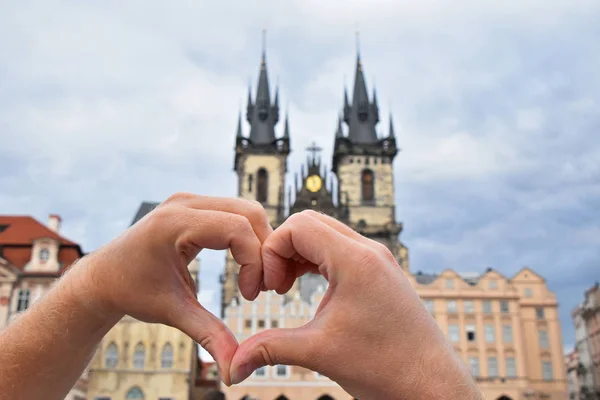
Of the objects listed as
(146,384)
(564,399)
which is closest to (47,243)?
(146,384)

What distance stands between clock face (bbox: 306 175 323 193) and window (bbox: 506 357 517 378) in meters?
23.8

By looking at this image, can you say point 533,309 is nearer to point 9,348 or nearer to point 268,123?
point 268,123

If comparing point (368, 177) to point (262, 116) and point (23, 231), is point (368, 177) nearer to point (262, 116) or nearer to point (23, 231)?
point (262, 116)

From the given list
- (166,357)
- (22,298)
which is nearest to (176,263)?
(22,298)

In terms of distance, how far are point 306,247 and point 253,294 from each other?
0.30 metres

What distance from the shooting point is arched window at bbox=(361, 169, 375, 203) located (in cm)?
5294

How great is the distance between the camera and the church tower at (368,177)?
50531 millimetres

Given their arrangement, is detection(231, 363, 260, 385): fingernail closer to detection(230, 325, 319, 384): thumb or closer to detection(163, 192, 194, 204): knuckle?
detection(230, 325, 319, 384): thumb

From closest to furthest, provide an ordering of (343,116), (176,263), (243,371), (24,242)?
1. (243,371)
2. (176,263)
3. (24,242)
4. (343,116)

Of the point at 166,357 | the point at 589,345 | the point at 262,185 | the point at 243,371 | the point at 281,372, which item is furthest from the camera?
the point at 262,185

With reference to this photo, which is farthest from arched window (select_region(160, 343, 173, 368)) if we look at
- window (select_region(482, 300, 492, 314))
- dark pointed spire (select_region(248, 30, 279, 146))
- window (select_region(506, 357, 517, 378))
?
dark pointed spire (select_region(248, 30, 279, 146))

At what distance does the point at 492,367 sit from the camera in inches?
1431

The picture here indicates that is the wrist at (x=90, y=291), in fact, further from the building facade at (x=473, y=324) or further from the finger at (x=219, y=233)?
the building facade at (x=473, y=324)

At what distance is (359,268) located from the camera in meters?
1.60
